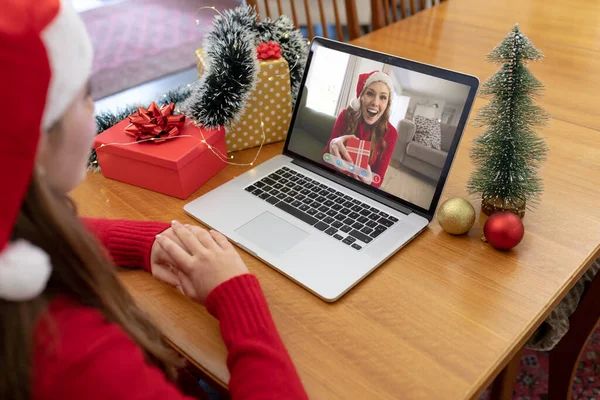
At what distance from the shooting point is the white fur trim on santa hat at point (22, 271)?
45cm

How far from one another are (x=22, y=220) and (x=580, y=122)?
1.07 metres

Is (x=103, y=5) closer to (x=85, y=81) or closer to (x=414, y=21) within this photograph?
(x=414, y=21)

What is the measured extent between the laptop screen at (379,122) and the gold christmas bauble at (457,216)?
1.3 inches

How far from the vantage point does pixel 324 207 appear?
2.84 ft

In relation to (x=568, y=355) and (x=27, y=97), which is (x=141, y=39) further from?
(x=27, y=97)

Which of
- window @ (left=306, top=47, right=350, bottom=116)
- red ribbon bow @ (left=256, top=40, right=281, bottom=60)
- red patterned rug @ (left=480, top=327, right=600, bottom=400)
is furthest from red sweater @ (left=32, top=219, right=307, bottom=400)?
red patterned rug @ (left=480, top=327, right=600, bottom=400)

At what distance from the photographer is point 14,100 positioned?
1.40 ft

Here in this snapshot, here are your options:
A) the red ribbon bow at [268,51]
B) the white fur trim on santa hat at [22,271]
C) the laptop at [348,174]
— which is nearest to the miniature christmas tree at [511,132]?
the laptop at [348,174]

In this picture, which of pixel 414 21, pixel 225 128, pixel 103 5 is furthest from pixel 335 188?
pixel 103 5

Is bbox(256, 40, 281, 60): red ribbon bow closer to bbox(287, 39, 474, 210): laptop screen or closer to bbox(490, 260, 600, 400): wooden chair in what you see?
bbox(287, 39, 474, 210): laptop screen

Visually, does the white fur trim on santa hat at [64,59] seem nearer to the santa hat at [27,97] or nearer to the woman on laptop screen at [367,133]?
A: the santa hat at [27,97]

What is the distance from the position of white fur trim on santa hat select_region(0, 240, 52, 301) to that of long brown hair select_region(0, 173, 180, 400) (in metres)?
0.02

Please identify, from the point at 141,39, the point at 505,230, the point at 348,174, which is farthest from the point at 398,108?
the point at 141,39

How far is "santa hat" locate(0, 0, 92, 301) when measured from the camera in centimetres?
42
